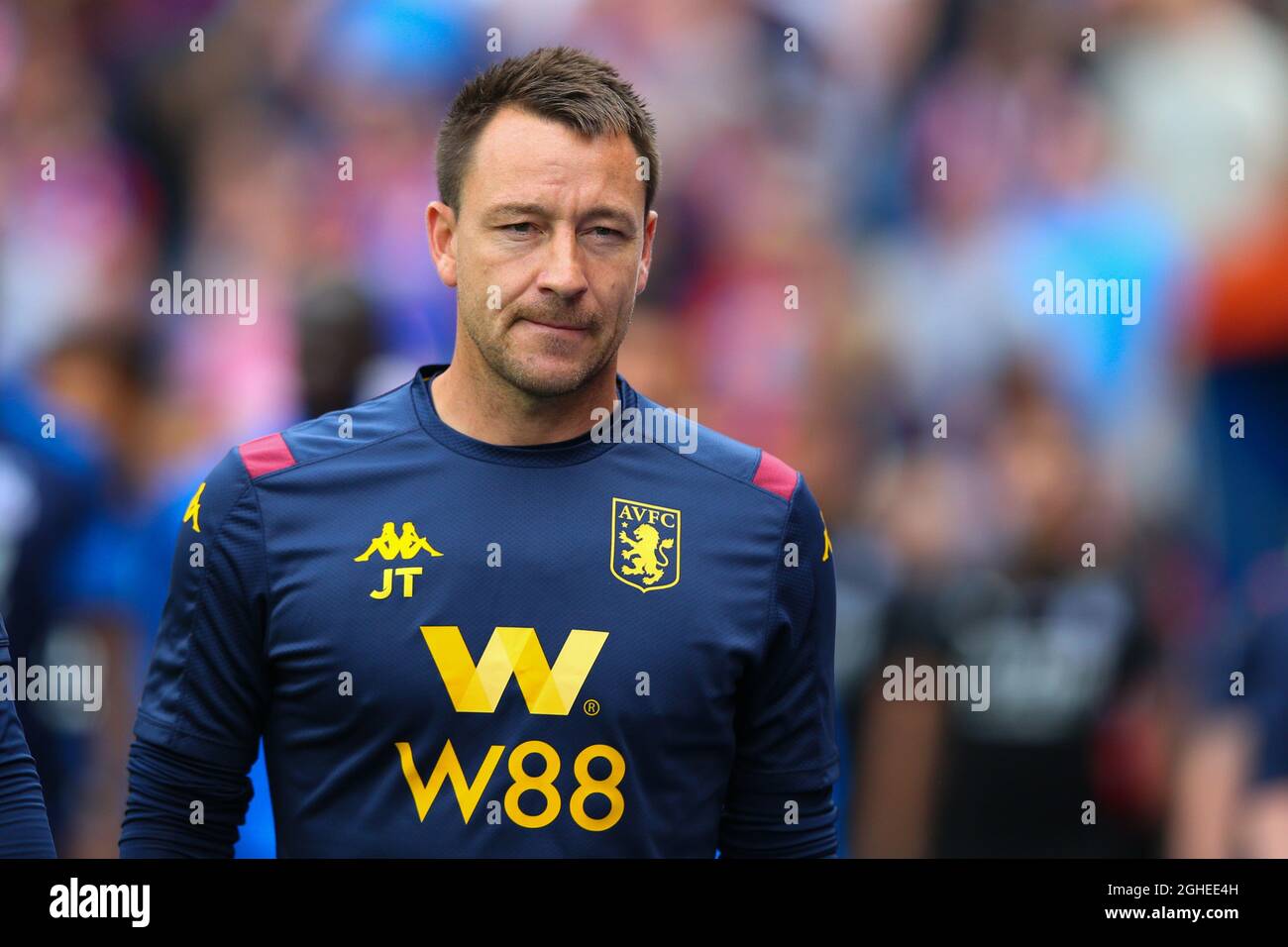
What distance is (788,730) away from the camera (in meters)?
2.52

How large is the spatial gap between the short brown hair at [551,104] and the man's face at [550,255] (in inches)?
1.0

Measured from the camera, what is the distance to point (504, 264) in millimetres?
2396

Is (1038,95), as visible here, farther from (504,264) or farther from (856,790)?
(504,264)

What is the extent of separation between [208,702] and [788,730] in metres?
0.90

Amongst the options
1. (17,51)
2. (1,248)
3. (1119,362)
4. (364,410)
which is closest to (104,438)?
(1,248)

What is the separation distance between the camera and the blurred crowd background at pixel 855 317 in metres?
4.59

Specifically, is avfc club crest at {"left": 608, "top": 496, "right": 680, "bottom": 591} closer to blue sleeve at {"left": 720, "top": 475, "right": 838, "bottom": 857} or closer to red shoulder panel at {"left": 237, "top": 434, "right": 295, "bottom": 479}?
blue sleeve at {"left": 720, "top": 475, "right": 838, "bottom": 857}

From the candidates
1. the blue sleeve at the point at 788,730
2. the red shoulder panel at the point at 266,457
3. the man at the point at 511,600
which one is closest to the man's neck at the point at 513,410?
the man at the point at 511,600

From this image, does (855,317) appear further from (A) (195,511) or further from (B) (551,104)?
(A) (195,511)

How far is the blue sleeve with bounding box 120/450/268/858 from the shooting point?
238 cm

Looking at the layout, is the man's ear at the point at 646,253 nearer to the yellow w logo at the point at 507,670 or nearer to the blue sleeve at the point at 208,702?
the yellow w logo at the point at 507,670

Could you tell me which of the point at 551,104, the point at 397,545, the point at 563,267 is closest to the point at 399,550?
the point at 397,545

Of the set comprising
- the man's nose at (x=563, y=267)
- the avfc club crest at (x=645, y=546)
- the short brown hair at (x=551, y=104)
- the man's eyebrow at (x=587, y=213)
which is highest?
the short brown hair at (x=551, y=104)

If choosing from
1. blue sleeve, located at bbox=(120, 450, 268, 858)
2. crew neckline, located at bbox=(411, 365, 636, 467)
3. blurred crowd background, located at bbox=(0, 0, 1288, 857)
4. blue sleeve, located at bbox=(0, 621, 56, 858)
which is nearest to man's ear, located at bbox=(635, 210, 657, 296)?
crew neckline, located at bbox=(411, 365, 636, 467)
